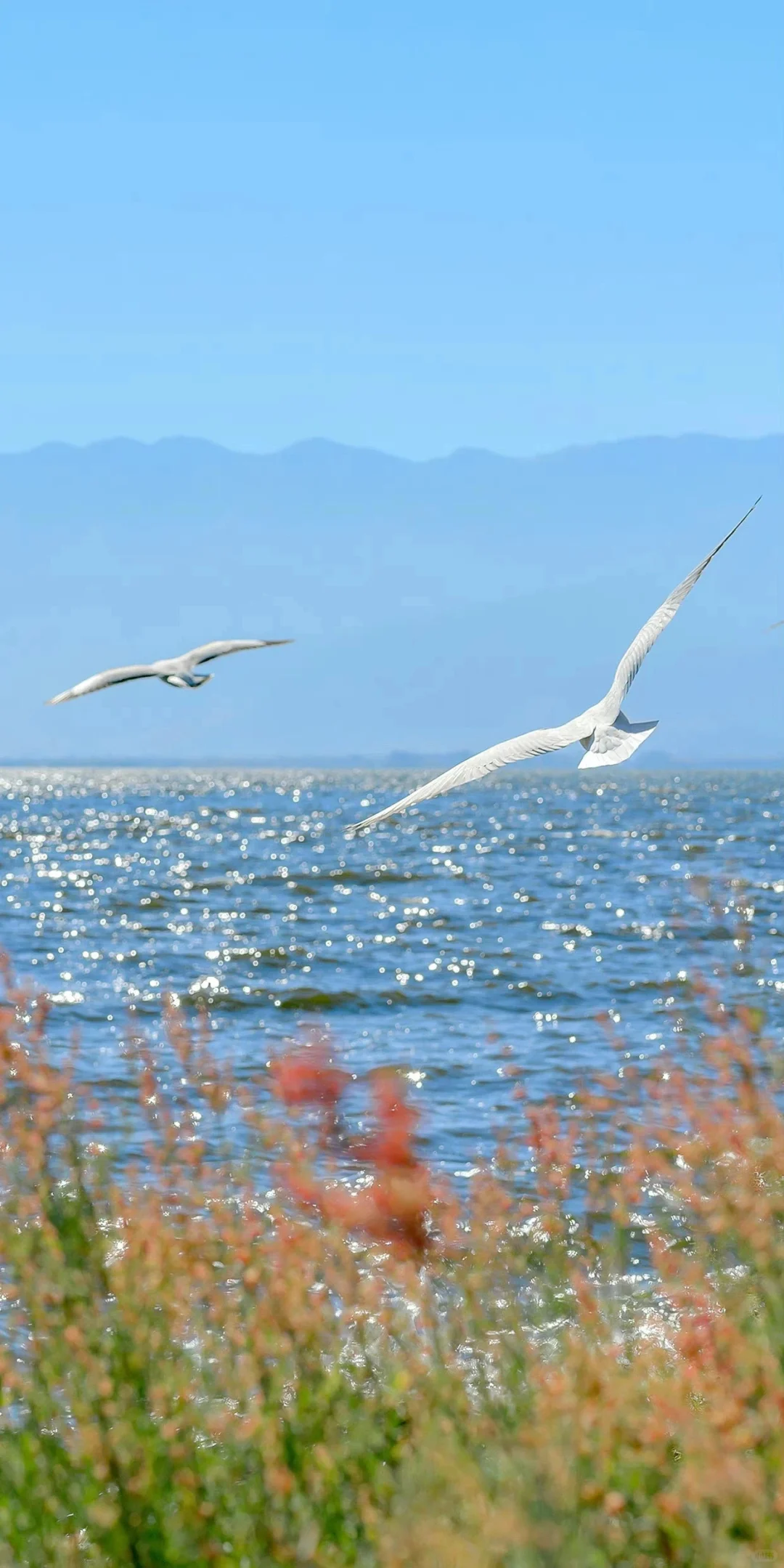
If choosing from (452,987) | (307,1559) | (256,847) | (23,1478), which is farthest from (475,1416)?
(256,847)

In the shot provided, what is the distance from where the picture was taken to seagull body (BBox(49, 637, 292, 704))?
566cm

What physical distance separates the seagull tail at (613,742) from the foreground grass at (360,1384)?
1.03m

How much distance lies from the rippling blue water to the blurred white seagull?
64cm

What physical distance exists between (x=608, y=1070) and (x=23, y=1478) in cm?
1085

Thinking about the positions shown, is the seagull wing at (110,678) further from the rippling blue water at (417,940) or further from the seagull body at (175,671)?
the rippling blue water at (417,940)

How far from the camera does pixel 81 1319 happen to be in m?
4.63

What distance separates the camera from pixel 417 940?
26.3 metres

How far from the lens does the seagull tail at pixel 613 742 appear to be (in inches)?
180

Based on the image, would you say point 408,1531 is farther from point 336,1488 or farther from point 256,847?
point 256,847

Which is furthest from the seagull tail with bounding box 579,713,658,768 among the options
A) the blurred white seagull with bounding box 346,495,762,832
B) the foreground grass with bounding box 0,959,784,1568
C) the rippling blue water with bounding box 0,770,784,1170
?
the foreground grass with bounding box 0,959,784,1568

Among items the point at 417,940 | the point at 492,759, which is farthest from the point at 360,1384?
the point at 417,940

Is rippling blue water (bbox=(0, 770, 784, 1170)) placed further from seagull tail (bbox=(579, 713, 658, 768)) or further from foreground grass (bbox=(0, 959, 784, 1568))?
foreground grass (bbox=(0, 959, 784, 1568))

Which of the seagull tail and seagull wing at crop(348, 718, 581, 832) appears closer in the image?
seagull wing at crop(348, 718, 581, 832)

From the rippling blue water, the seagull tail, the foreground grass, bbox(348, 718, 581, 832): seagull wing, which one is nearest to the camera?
the foreground grass
